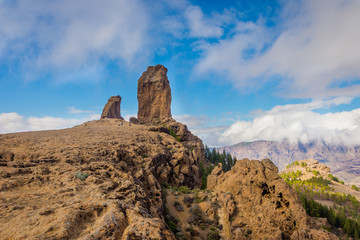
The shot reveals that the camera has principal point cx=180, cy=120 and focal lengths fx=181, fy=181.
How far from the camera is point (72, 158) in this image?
2044 centimetres

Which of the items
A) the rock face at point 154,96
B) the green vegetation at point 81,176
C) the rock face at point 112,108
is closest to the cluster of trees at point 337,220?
the rock face at point 154,96

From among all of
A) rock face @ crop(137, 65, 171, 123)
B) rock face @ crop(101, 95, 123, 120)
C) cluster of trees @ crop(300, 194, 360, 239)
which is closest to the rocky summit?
cluster of trees @ crop(300, 194, 360, 239)

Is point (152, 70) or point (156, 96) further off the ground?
point (152, 70)

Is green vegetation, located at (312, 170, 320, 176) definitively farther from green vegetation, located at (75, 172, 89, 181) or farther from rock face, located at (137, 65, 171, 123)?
green vegetation, located at (75, 172, 89, 181)

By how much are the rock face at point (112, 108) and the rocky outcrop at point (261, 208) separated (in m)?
81.0

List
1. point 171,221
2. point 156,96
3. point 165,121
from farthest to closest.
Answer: point 156,96 → point 165,121 → point 171,221

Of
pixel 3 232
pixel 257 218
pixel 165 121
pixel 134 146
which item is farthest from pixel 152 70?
pixel 3 232

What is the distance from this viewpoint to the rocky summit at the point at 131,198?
763 cm

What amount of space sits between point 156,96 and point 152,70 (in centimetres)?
1465

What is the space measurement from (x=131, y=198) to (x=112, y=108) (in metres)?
93.4

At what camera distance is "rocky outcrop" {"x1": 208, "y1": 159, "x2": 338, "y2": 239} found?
18.0 m

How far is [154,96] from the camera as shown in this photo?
8881 cm

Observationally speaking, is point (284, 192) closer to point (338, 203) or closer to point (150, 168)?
point (150, 168)

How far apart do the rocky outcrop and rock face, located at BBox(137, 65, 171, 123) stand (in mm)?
60835
